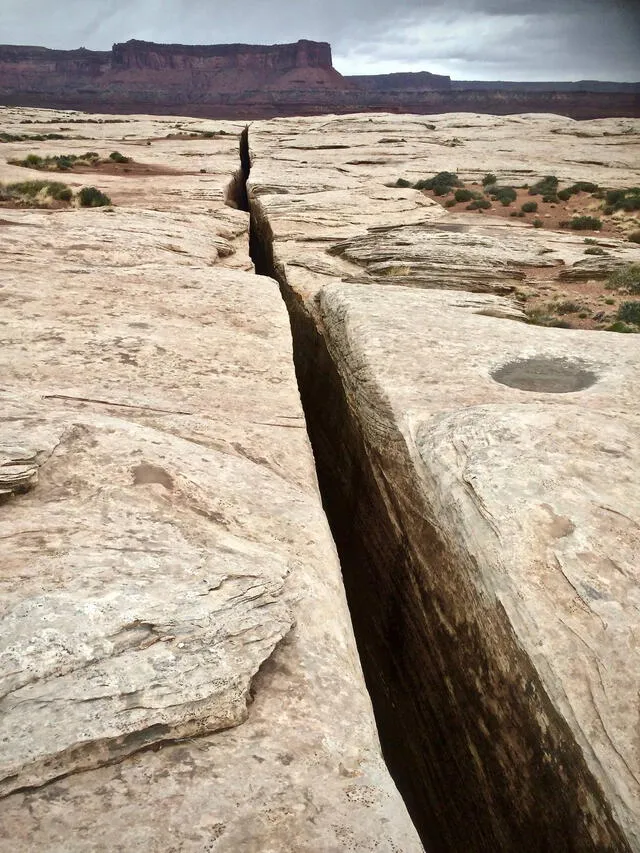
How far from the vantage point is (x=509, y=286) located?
422 inches

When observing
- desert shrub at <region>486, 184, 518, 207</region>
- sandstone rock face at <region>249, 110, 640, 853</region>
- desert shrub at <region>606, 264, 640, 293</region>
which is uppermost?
desert shrub at <region>486, 184, 518, 207</region>

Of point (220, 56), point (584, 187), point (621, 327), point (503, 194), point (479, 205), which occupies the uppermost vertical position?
point (220, 56)

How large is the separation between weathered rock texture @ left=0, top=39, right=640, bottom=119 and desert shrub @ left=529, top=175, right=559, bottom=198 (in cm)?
8151

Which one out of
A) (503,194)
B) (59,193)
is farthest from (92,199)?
(503,194)

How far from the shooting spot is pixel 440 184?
901 inches

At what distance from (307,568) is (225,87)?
148719 millimetres

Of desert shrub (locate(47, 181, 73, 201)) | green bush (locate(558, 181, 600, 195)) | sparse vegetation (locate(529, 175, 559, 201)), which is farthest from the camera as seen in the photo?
green bush (locate(558, 181, 600, 195))

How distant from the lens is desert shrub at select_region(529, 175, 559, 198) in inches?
899

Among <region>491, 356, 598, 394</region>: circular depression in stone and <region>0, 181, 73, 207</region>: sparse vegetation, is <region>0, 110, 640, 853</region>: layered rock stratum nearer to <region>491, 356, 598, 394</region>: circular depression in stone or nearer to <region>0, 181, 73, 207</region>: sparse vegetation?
<region>491, 356, 598, 394</region>: circular depression in stone

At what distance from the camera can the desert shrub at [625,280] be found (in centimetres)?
1182

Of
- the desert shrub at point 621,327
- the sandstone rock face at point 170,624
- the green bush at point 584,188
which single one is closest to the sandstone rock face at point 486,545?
the sandstone rock face at point 170,624

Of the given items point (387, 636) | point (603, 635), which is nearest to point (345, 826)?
point (603, 635)

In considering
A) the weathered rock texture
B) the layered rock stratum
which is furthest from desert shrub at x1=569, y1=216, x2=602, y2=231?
the weathered rock texture

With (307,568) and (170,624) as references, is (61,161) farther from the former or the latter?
(170,624)
